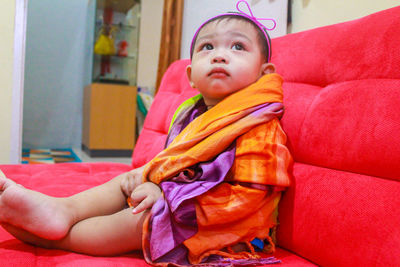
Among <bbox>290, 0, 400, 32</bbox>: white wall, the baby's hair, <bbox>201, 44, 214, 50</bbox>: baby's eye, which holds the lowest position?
<bbox>201, 44, 214, 50</bbox>: baby's eye

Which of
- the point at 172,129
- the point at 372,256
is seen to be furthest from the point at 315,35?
the point at 372,256

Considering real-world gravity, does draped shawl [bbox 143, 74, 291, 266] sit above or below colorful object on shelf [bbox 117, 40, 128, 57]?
below

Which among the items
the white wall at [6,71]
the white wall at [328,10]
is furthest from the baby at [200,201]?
the white wall at [6,71]

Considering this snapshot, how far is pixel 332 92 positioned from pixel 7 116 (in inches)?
93.5

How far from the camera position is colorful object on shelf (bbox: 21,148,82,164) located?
3.73 metres

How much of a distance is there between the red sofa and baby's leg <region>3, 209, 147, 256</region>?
0.02 metres

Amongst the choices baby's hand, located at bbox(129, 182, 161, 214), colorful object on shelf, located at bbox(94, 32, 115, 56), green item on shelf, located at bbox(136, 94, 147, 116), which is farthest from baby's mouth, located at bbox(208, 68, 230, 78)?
colorful object on shelf, located at bbox(94, 32, 115, 56)

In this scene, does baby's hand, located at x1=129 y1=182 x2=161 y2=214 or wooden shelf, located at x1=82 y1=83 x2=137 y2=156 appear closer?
Result: baby's hand, located at x1=129 y1=182 x2=161 y2=214

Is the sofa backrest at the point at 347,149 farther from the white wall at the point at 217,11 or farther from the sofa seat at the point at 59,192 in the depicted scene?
the white wall at the point at 217,11

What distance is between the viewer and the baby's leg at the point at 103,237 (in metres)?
0.78

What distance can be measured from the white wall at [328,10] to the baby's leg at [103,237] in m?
1.18

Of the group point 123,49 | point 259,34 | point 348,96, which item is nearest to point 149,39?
point 123,49

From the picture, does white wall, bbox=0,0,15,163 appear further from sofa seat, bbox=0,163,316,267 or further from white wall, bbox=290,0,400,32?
white wall, bbox=290,0,400,32

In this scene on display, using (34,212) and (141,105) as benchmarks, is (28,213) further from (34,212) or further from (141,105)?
(141,105)
